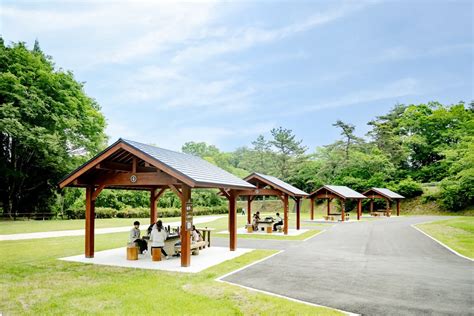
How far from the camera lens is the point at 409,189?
47.7 metres

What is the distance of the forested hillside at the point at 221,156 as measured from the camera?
1064 inches

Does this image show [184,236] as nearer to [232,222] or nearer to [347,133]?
[232,222]

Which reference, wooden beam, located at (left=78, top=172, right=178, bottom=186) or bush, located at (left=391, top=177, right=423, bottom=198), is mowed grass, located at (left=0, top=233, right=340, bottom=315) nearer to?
wooden beam, located at (left=78, top=172, right=178, bottom=186)

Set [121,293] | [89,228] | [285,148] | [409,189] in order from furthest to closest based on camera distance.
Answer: [285,148], [409,189], [89,228], [121,293]

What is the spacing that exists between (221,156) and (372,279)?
2639 inches

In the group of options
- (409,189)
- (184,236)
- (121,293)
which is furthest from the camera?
(409,189)

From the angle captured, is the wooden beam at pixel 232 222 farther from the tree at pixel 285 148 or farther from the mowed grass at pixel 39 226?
the tree at pixel 285 148

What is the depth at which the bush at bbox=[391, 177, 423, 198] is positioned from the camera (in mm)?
47562

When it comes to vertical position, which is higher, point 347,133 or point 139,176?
point 347,133

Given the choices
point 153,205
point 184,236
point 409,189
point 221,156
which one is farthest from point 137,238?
point 221,156

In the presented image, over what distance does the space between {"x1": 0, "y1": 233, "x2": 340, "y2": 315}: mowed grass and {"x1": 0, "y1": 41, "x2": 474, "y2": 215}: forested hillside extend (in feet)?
60.5

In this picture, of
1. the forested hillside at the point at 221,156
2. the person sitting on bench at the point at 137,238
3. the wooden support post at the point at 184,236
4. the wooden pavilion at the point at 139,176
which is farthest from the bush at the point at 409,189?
the wooden support post at the point at 184,236

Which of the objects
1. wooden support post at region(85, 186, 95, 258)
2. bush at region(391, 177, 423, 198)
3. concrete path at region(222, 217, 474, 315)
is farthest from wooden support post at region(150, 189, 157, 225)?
bush at region(391, 177, 423, 198)

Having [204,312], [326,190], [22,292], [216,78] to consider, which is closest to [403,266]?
[204,312]
